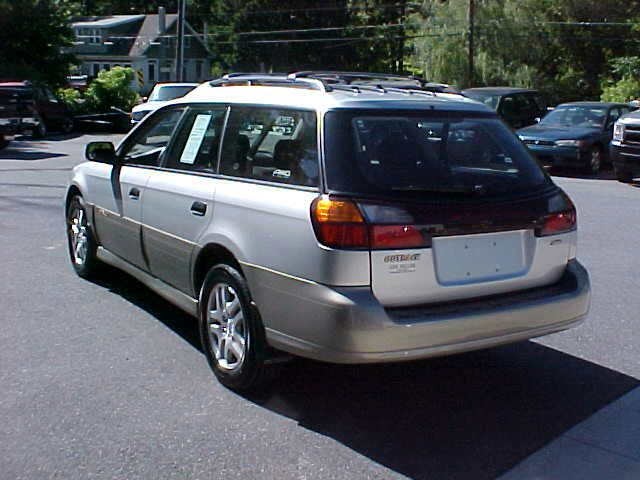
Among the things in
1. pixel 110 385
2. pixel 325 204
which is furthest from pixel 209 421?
pixel 325 204

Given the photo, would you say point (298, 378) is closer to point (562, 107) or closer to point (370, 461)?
point (370, 461)

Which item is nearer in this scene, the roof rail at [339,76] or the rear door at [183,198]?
the rear door at [183,198]

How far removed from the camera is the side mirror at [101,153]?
255 inches

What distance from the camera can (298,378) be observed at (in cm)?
511

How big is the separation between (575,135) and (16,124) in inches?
578

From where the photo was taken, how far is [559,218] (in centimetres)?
476

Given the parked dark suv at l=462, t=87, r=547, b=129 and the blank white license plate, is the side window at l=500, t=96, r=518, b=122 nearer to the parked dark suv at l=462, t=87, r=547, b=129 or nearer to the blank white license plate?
the parked dark suv at l=462, t=87, r=547, b=129

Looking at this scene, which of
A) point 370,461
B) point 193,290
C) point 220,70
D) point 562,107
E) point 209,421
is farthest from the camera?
point 220,70

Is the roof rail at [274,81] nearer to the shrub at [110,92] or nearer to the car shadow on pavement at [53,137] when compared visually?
the car shadow on pavement at [53,137]

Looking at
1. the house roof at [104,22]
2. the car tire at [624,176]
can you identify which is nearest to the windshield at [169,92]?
the car tire at [624,176]

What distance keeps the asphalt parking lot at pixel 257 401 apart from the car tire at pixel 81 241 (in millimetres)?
218

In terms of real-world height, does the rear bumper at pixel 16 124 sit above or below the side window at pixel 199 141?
above

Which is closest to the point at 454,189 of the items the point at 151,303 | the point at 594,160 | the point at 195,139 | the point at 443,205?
the point at 443,205

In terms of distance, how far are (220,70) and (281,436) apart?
6839 centimetres
